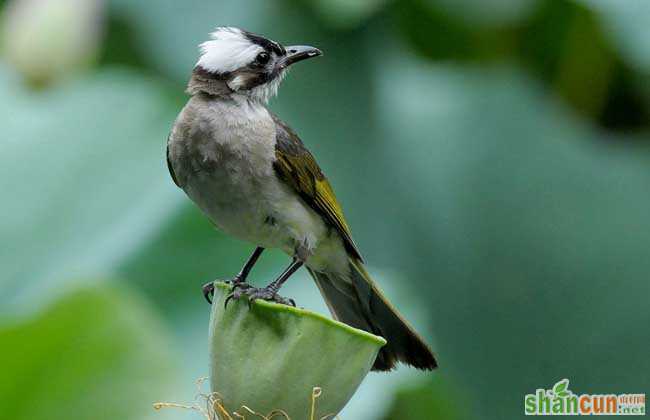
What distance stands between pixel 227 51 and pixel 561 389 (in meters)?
2.05

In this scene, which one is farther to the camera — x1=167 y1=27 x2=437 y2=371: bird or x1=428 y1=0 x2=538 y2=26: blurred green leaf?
x1=428 y1=0 x2=538 y2=26: blurred green leaf

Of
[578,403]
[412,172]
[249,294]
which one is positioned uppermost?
[249,294]

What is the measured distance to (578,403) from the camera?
3965 millimetres

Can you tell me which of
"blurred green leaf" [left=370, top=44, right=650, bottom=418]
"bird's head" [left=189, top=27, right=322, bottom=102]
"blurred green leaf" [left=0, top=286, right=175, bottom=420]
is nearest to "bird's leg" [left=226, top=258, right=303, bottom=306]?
"bird's head" [left=189, top=27, right=322, bottom=102]

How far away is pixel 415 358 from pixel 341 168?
2486 millimetres

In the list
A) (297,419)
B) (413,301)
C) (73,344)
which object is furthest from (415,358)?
(413,301)

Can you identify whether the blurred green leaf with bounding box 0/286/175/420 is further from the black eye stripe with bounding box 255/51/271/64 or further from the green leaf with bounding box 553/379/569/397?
the green leaf with bounding box 553/379/569/397

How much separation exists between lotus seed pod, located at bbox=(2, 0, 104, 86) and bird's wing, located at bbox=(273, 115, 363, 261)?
4.64 feet

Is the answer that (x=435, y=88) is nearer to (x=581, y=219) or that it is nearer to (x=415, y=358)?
(x=581, y=219)

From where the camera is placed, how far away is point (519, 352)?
4262 millimetres

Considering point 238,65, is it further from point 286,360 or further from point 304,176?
point 286,360

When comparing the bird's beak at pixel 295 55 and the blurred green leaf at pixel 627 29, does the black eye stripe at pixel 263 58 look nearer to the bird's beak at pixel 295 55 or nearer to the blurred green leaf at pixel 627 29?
the bird's beak at pixel 295 55

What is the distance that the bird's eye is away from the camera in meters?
2.51

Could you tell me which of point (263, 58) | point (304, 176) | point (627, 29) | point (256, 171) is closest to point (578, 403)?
point (627, 29)
